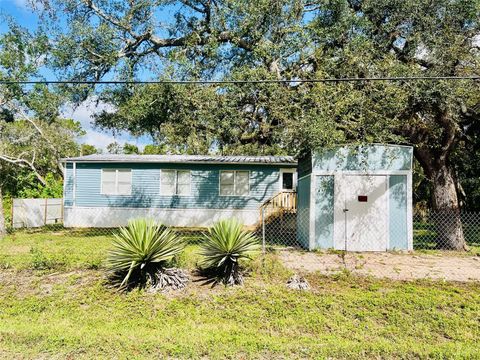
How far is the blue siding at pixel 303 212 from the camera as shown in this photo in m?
11.3

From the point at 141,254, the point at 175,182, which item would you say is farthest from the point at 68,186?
the point at 141,254

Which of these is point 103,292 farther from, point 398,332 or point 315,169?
point 315,169

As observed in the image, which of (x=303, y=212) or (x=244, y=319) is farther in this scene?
(x=303, y=212)

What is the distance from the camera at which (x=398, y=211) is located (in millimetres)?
10805

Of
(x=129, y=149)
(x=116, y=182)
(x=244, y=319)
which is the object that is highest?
(x=129, y=149)

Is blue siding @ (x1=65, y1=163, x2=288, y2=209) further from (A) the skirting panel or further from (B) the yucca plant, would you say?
(B) the yucca plant

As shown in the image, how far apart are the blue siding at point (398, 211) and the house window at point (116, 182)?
38.8 feet

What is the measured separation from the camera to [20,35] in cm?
1226

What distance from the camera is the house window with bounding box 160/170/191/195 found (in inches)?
719

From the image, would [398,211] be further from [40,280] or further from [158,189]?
[158,189]

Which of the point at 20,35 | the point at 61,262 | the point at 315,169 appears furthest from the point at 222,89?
the point at 20,35

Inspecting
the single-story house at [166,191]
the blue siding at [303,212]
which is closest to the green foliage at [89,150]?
the single-story house at [166,191]

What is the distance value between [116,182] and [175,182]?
8.91 ft

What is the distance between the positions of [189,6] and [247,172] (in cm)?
819
